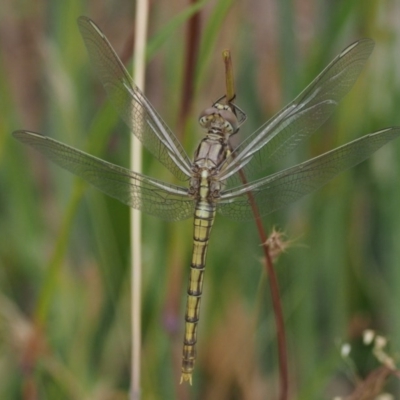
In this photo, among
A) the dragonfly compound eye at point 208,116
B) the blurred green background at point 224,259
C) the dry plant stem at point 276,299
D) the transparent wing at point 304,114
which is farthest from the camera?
the blurred green background at point 224,259

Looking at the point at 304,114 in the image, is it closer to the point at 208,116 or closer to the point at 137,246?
the point at 208,116

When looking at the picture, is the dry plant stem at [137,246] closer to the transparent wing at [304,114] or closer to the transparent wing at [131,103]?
the transparent wing at [131,103]

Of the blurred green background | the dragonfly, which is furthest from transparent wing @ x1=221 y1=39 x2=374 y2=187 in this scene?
the blurred green background

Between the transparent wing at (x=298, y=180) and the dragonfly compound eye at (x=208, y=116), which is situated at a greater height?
the dragonfly compound eye at (x=208, y=116)

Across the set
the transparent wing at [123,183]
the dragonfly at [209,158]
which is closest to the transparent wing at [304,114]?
the dragonfly at [209,158]

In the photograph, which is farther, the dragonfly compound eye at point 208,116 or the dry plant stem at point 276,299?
the dragonfly compound eye at point 208,116

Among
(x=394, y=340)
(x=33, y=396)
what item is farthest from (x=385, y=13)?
(x=33, y=396)

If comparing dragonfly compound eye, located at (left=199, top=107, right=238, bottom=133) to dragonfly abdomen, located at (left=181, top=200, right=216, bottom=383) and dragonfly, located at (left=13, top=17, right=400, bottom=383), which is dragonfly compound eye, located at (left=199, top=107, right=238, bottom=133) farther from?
dragonfly abdomen, located at (left=181, top=200, right=216, bottom=383)
